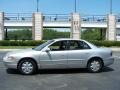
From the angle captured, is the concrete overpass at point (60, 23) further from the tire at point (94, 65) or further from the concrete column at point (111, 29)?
the tire at point (94, 65)

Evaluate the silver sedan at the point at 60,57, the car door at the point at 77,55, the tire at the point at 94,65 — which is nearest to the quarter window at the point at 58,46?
the silver sedan at the point at 60,57

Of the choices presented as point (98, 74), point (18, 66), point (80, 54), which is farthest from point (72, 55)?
point (18, 66)

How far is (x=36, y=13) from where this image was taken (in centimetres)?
5488

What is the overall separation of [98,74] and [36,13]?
43.3 m

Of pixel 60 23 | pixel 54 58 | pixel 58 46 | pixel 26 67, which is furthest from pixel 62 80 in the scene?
pixel 60 23

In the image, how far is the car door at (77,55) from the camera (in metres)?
12.5

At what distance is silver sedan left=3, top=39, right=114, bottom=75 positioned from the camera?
12.1m

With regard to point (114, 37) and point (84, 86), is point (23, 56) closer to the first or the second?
point (84, 86)

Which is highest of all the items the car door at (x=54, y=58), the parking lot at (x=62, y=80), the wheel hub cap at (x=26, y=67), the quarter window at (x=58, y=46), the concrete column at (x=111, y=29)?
the concrete column at (x=111, y=29)

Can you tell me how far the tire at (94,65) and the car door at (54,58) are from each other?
3.63 ft

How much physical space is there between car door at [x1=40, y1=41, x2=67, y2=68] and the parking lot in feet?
1.24

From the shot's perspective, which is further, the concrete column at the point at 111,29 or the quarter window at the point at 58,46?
the concrete column at the point at 111,29

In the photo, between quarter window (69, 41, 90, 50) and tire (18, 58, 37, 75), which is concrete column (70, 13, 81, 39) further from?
tire (18, 58, 37, 75)

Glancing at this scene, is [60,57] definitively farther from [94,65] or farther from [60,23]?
[60,23]
